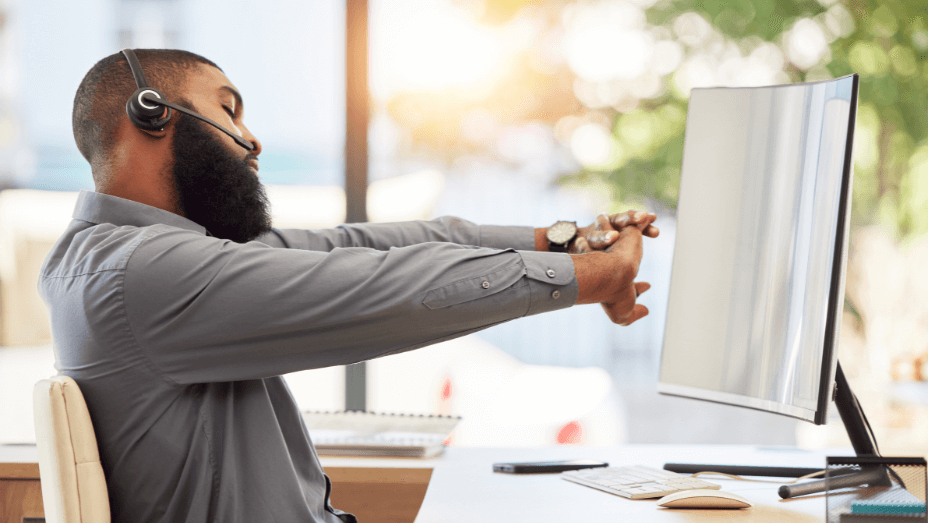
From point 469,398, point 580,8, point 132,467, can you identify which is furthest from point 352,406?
point 580,8

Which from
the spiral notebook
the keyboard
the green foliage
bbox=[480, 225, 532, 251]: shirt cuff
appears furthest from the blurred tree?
the keyboard

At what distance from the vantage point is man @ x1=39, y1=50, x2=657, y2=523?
82 cm

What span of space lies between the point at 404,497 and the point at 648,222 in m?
0.77

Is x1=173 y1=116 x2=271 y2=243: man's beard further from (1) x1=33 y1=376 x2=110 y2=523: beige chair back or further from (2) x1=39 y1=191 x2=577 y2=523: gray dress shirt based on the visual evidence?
(1) x1=33 y1=376 x2=110 y2=523: beige chair back

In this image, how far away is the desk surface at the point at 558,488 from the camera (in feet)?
3.30

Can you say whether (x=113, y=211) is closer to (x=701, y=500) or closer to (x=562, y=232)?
(x=562, y=232)

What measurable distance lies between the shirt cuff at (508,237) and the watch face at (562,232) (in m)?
0.06

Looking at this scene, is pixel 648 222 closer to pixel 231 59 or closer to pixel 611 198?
pixel 611 198

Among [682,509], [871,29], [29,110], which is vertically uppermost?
[871,29]

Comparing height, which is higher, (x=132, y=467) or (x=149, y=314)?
(x=149, y=314)

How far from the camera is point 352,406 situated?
219 centimetres

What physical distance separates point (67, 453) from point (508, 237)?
0.87m

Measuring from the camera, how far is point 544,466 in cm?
131

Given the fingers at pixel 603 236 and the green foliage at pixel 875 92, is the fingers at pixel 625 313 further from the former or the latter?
the green foliage at pixel 875 92
